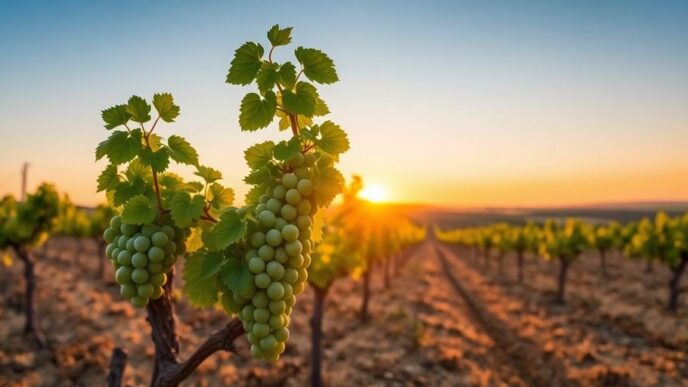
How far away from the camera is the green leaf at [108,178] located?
3.53 metres

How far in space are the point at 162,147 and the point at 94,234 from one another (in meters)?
32.6

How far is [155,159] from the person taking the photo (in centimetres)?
318

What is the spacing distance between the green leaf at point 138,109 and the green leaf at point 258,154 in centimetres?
77

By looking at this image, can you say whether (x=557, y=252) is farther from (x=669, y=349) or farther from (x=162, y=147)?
(x=162, y=147)

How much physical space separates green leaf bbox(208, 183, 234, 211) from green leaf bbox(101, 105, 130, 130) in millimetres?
823

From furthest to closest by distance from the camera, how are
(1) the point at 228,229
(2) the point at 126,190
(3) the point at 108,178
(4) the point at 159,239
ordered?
1. (3) the point at 108,178
2. (2) the point at 126,190
3. (4) the point at 159,239
4. (1) the point at 228,229

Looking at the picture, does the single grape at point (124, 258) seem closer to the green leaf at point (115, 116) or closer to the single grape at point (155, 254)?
→ the single grape at point (155, 254)

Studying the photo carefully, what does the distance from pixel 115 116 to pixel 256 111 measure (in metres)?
1.01

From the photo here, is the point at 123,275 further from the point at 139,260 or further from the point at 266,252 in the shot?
the point at 266,252

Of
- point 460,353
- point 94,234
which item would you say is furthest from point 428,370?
point 94,234

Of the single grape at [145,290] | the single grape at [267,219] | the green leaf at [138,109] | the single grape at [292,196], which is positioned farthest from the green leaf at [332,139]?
the single grape at [145,290]

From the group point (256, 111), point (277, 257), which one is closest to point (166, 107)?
point (256, 111)

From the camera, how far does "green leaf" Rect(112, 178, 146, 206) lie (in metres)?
3.36

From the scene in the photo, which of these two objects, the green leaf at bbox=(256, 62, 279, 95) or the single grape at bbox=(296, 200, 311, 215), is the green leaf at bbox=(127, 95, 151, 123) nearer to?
the green leaf at bbox=(256, 62, 279, 95)
